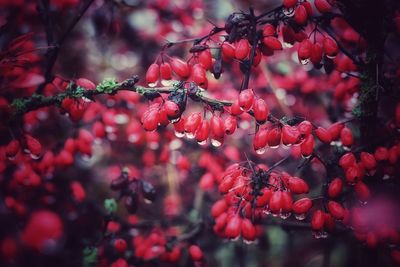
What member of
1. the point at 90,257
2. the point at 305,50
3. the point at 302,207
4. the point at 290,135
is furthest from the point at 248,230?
the point at 90,257

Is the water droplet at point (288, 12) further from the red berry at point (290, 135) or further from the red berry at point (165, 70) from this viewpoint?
the red berry at point (165, 70)

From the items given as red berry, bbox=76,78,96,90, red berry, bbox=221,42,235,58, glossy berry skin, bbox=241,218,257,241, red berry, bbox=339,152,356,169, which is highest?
red berry, bbox=221,42,235,58

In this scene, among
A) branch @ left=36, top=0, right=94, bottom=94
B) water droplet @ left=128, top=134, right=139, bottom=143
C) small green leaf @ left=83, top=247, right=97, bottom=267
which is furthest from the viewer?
water droplet @ left=128, top=134, right=139, bottom=143

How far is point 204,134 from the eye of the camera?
160 centimetres

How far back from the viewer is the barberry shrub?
1645 mm

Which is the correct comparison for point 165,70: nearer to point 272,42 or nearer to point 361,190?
point 272,42

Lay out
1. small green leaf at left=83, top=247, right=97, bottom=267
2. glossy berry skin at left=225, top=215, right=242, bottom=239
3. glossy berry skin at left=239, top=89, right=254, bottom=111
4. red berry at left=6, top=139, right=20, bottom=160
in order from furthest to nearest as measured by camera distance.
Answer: small green leaf at left=83, top=247, right=97, bottom=267 → red berry at left=6, top=139, right=20, bottom=160 → glossy berry skin at left=225, top=215, right=242, bottom=239 → glossy berry skin at left=239, top=89, right=254, bottom=111

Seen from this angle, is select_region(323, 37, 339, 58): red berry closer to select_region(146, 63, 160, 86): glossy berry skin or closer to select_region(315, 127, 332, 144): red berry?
select_region(315, 127, 332, 144): red berry

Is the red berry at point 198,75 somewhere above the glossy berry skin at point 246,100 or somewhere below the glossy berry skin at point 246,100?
above

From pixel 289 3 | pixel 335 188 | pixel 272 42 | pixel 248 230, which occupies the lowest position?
pixel 248 230

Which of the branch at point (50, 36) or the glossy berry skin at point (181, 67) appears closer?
the glossy berry skin at point (181, 67)

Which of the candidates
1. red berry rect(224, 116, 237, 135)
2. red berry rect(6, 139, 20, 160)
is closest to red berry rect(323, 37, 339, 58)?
red berry rect(224, 116, 237, 135)

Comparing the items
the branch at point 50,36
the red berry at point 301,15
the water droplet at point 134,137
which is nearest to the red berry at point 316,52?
the red berry at point 301,15

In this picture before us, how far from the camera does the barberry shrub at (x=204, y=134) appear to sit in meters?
1.64
